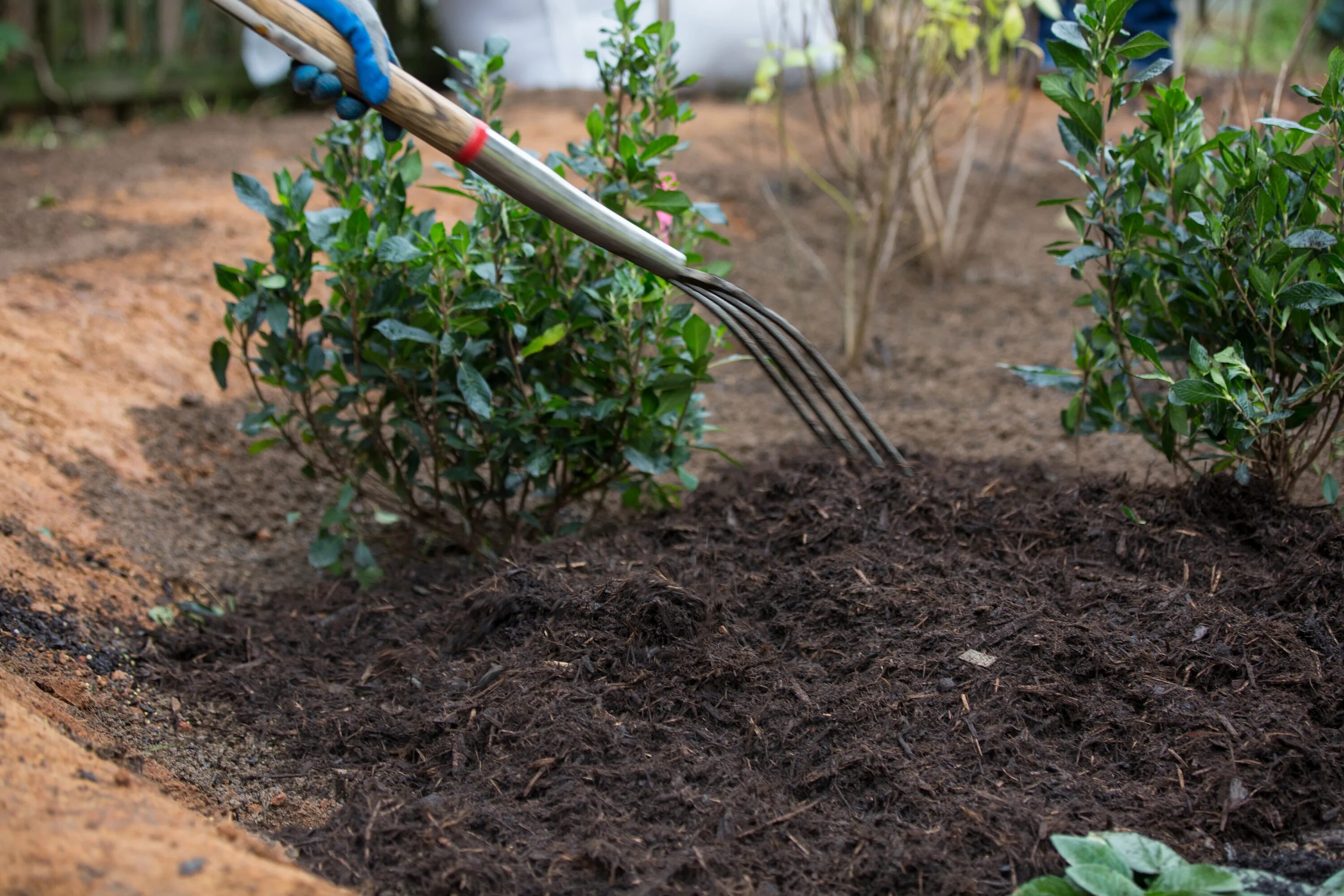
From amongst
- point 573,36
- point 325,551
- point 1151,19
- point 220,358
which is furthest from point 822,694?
point 573,36

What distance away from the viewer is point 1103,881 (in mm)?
1557

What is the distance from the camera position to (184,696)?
238cm

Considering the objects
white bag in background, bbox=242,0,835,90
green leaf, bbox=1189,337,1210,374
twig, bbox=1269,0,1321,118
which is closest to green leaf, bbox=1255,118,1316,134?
green leaf, bbox=1189,337,1210,374

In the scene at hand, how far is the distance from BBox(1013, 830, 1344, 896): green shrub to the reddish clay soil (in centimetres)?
6

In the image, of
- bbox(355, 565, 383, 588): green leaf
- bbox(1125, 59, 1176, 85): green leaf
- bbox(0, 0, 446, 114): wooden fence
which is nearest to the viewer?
bbox(1125, 59, 1176, 85): green leaf

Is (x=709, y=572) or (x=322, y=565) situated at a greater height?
(x=709, y=572)

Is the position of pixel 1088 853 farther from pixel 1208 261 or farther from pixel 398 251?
pixel 398 251

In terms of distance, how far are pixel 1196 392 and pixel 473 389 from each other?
166 centimetres

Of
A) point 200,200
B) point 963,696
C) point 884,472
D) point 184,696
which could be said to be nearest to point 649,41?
point 884,472

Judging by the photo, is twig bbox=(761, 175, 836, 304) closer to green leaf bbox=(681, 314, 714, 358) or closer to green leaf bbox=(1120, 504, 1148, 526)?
green leaf bbox=(681, 314, 714, 358)

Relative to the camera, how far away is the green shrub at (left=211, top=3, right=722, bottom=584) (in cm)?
254

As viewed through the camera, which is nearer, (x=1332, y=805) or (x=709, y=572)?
(x=1332, y=805)

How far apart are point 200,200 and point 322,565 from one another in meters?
2.77

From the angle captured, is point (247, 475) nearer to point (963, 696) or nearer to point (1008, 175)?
point (963, 696)
